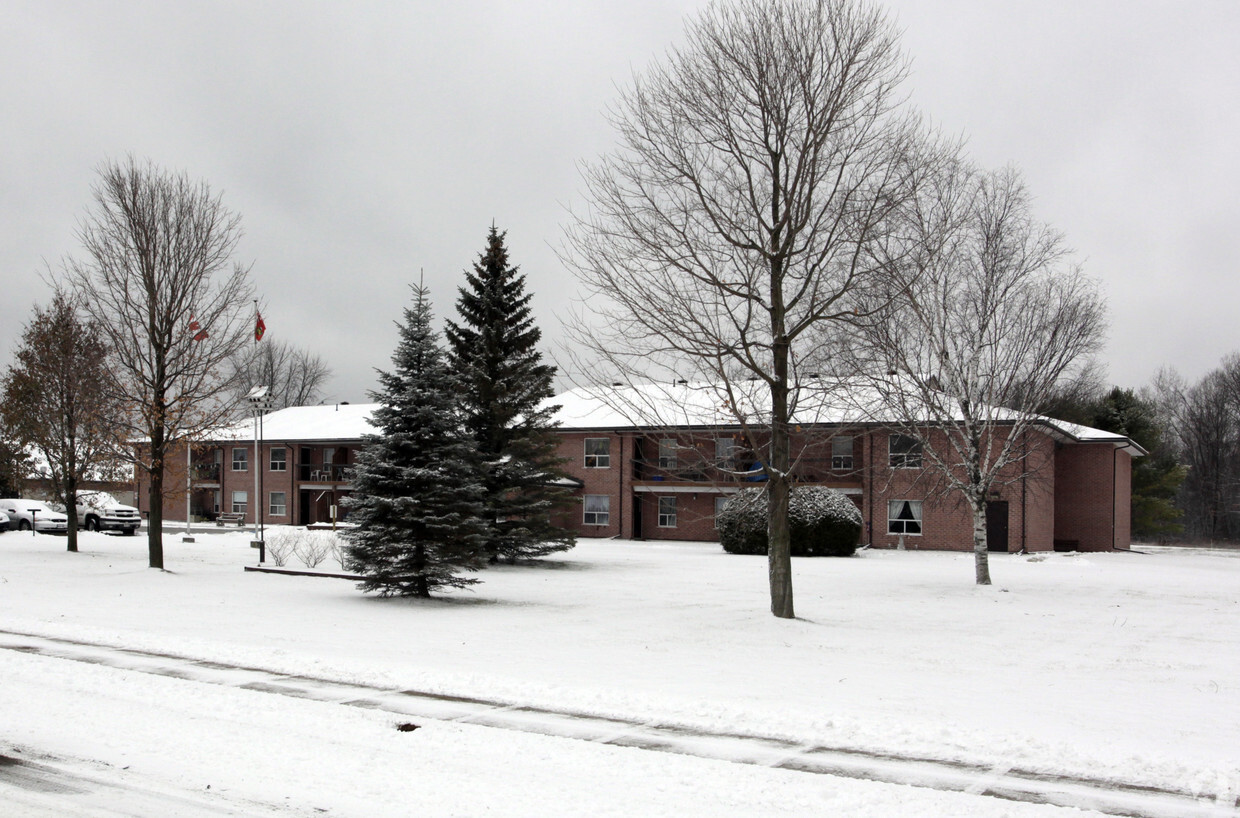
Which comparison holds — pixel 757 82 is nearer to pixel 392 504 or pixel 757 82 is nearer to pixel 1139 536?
pixel 392 504

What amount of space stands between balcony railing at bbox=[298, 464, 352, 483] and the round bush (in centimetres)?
2749

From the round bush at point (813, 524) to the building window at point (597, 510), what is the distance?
12.0 m

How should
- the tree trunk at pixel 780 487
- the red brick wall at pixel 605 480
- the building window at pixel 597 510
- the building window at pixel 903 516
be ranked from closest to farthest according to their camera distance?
1. the tree trunk at pixel 780 487
2. the building window at pixel 903 516
3. the red brick wall at pixel 605 480
4. the building window at pixel 597 510

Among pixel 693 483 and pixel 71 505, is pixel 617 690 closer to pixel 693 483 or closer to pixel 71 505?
pixel 71 505

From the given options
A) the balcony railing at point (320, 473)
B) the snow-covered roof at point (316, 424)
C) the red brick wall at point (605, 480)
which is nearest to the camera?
the red brick wall at point (605, 480)

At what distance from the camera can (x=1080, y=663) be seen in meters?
12.6

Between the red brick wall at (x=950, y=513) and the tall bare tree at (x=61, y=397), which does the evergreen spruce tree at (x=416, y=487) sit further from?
the red brick wall at (x=950, y=513)

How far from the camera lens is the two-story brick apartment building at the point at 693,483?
37312 mm

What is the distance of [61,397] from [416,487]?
47.8ft

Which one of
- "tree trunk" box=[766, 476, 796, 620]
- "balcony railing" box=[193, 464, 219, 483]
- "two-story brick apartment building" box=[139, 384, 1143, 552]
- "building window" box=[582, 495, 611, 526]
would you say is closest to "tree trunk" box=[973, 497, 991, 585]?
"two-story brick apartment building" box=[139, 384, 1143, 552]

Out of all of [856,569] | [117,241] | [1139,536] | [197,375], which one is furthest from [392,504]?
[1139,536]

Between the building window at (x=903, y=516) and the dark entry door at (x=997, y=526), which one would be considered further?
the building window at (x=903, y=516)

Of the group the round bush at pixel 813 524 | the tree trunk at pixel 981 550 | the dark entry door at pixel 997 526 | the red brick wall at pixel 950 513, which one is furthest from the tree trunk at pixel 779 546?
the dark entry door at pixel 997 526

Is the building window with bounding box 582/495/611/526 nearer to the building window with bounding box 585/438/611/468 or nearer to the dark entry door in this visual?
the building window with bounding box 585/438/611/468
